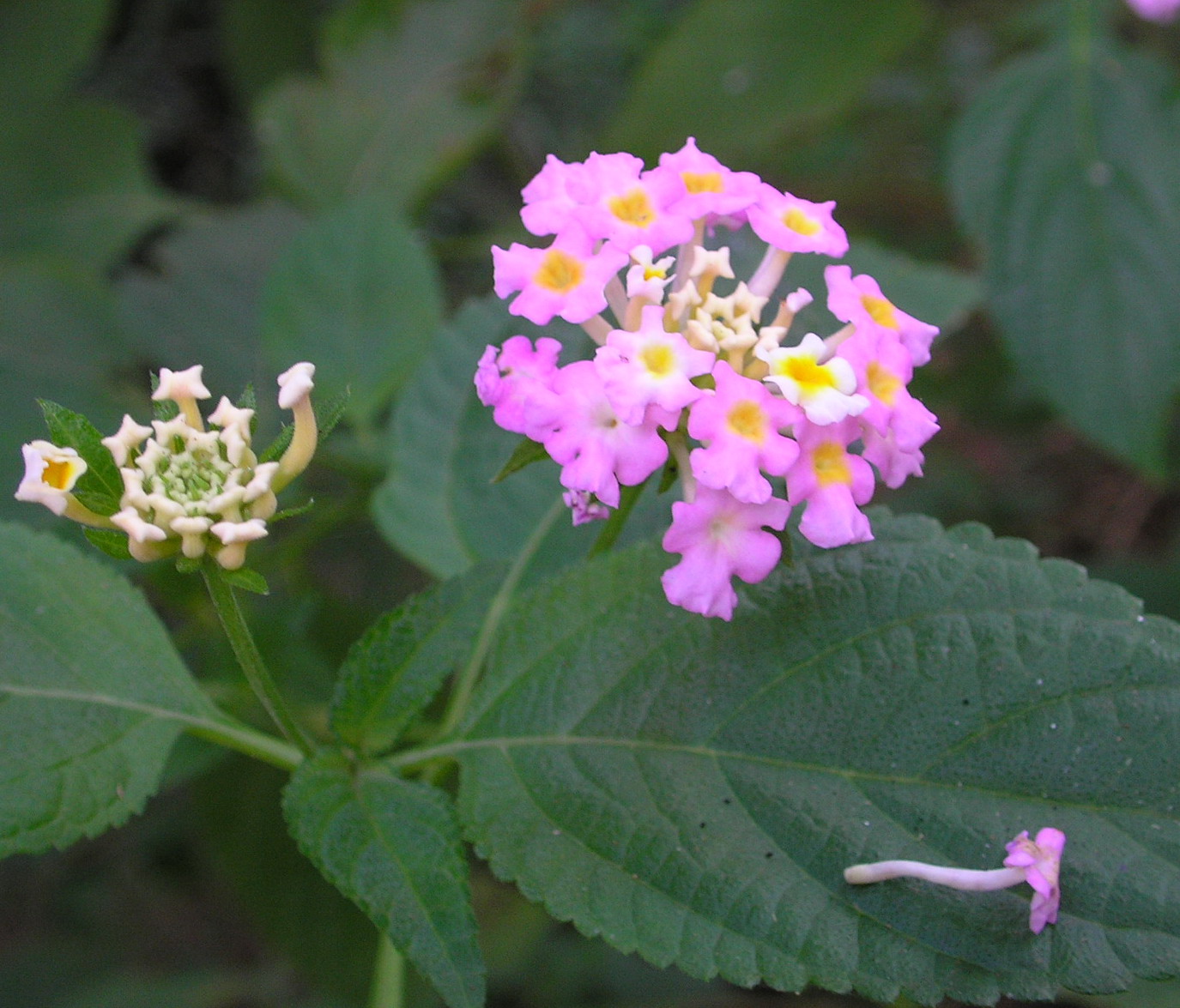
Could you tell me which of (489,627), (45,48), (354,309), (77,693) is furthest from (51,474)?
(45,48)

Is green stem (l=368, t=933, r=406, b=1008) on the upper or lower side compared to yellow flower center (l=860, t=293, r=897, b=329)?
lower

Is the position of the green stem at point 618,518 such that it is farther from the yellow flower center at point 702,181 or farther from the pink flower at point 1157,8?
the pink flower at point 1157,8

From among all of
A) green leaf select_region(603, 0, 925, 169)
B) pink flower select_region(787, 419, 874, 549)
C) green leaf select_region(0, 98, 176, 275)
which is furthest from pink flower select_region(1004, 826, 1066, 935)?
green leaf select_region(0, 98, 176, 275)

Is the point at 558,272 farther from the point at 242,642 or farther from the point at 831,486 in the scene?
the point at 242,642

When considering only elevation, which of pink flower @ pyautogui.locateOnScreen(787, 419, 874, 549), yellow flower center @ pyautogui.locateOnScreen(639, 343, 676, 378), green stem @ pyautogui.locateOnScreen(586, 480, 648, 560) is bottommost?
green stem @ pyautogui.locateOnScreen(586, 480, 648, 560)

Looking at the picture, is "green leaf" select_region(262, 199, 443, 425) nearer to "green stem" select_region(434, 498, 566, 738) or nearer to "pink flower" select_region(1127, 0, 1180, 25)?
"green stem" select_region(434, 498, 566, 738)

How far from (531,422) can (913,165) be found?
1962 mm

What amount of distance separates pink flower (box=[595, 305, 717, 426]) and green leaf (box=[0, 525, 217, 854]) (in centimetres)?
48

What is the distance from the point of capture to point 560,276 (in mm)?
835

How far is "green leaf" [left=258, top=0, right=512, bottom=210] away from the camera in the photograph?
2.18 meters

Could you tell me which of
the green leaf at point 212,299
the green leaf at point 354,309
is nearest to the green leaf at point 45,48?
the green leaf at point 212,299

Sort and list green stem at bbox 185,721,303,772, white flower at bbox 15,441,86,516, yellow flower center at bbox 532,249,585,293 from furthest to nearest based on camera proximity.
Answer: green stem at bbox 185,721,303,772 → yellow flower center at bbox 532,249,585,293 → white flower at bbox 15,441,86,516

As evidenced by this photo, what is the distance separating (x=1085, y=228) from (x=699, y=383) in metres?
1.37

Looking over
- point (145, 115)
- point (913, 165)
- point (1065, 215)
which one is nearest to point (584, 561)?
point (1065, 215)
